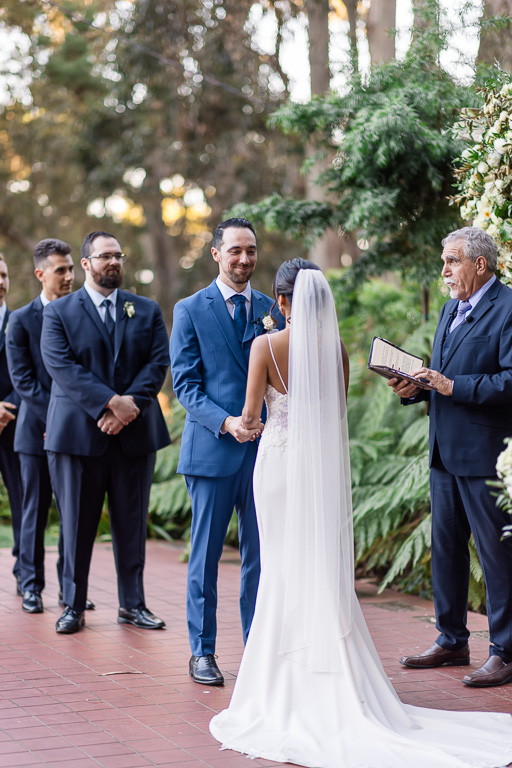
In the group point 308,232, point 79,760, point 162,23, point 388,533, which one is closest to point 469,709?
point 79,760

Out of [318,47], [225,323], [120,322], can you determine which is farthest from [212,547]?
[318,47]

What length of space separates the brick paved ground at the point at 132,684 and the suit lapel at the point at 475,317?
182 centimetres

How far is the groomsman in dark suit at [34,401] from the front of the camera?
663 cm

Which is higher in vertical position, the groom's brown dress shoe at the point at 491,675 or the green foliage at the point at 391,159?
the green foliage at the point at 391,159

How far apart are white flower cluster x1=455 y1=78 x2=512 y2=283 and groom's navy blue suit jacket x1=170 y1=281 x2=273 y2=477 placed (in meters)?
1.56

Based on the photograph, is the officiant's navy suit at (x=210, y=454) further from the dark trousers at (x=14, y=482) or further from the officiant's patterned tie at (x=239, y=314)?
the dark trousers at (x=14, y=482)

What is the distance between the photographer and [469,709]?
14.9 ft

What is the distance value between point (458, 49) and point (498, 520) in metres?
4.03

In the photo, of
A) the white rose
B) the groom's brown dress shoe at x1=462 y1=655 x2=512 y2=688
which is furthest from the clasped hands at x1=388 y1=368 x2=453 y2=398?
the groom's brown dress shoe at x1=462 y1=655 x2=512 y2=688

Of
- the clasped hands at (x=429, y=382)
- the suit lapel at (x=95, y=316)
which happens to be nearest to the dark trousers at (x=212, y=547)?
the clasped hands at (x=429, y=382)

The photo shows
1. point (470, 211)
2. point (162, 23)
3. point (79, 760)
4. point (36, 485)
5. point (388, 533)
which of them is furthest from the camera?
point (162, 23)

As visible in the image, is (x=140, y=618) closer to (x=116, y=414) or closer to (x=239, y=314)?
(x=116, y=414)

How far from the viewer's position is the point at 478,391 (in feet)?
15.9

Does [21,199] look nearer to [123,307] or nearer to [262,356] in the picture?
[123,307]
